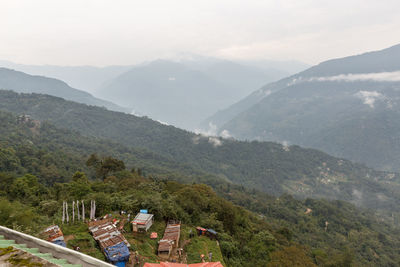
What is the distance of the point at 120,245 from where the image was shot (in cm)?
1449

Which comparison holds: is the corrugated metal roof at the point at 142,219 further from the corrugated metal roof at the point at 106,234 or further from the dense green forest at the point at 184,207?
the dense green forest at the point at 184,207

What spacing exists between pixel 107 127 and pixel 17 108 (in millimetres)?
55228

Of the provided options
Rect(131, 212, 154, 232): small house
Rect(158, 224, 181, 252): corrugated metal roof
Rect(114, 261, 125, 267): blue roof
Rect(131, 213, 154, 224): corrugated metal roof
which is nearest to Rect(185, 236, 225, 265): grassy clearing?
Rect(158, 224, 181, 252): corrugated metal roof

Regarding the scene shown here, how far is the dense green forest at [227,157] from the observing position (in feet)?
444

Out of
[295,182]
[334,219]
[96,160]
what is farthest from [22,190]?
[295,182]

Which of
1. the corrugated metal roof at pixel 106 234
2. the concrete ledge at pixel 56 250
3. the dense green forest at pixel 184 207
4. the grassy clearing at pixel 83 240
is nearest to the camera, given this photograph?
the concrete ledge at pixel 56 250

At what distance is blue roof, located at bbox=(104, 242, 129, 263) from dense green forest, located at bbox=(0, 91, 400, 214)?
104024 millimetres

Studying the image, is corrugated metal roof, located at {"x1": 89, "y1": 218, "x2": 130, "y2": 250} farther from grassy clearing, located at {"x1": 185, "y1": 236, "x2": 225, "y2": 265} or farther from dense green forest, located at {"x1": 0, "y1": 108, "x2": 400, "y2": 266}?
grassy clearing, located at {"x1": 185, "y1": 236, "x2": 225, "y2": 265}

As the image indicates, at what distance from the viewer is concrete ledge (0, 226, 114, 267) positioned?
4.14 meters

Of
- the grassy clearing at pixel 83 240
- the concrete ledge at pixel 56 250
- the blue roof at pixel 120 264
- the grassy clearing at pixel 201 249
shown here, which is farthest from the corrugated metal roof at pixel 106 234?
the concrete ledge at pixel 56 250

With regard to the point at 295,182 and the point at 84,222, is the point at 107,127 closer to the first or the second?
the point at 295,182

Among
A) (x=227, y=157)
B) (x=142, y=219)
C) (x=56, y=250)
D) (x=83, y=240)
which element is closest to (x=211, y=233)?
(x=142, y=219)

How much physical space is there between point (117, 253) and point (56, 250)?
10818 mm

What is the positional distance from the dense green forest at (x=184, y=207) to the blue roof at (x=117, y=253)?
4419mm
